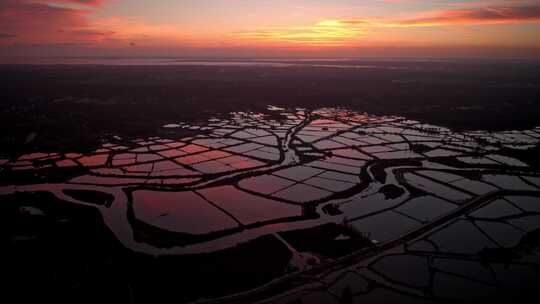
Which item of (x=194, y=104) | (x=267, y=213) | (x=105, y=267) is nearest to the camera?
(x=105, y=267)

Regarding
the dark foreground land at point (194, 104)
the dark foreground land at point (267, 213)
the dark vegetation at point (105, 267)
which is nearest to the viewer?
the dark vegetation at point (105, 267)

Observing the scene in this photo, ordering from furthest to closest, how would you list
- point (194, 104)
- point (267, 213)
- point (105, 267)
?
1. point (194, 104)
2. point (267, 213)
3. point (105, 267)

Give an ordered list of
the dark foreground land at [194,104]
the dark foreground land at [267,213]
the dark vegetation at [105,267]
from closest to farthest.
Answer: the dark vegetation at [105,267]
the dark foreground land at [267,213]
the dark foreground land at [194,104]

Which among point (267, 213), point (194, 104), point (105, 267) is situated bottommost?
point (105, 267)

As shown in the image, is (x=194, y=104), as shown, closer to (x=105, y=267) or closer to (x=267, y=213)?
(x=267, y=213)

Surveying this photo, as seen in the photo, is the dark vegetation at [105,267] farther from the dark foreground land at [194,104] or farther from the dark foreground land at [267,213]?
the dark foreground land at [194,104]

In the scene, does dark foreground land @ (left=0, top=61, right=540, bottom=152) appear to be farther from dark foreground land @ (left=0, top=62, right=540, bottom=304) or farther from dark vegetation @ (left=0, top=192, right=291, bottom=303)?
dark vegetation @ (left=0, top=192, right=291, bottom=303)

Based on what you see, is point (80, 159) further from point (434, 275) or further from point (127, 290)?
point (434, 275)

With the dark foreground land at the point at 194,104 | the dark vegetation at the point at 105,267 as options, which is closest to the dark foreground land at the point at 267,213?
the dark vegetation at the point at 105,267

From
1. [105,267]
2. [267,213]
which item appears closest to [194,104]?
[267,213]
